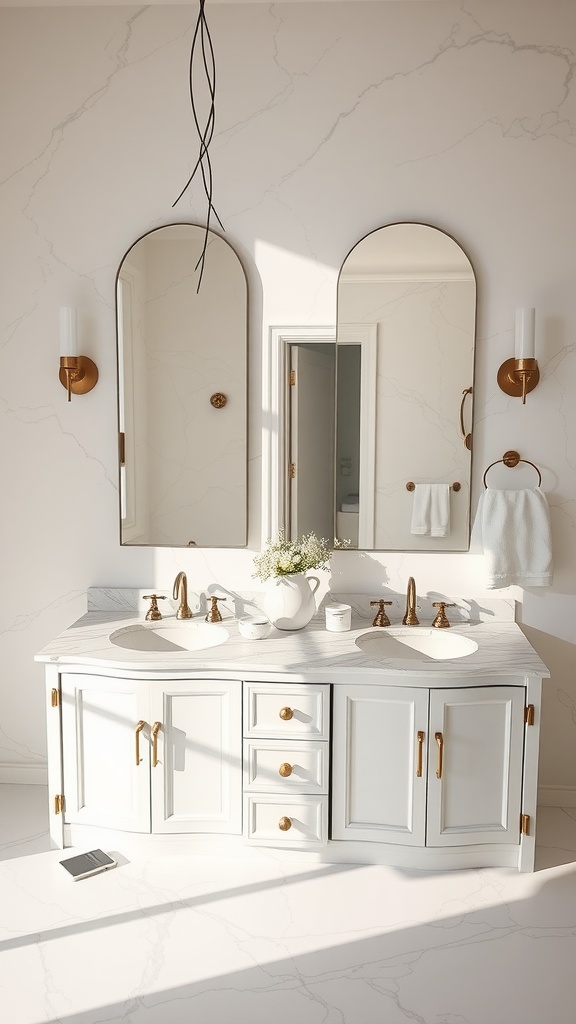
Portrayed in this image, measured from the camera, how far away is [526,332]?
2834 millimetres

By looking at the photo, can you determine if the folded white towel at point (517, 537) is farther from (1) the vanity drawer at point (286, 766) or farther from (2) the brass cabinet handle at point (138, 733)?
(2) the brass cabinet handle at point (138, 733)

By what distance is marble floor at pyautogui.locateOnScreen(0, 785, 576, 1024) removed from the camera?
2.05 meters

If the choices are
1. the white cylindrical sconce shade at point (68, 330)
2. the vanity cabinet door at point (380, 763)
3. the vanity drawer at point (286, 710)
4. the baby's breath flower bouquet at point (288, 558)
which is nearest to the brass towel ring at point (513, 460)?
the baby's breath flower bouquet at point (288, 558)

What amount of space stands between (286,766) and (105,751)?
1.95ft

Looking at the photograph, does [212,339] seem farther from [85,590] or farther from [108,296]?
[85,590]

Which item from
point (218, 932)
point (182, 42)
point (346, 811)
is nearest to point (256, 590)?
point (346, 811)

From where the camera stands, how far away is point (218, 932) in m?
2.32

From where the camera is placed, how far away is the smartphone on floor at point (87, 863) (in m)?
2.60

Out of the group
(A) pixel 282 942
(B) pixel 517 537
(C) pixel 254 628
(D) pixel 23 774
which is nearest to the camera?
(A) pixel 282 942

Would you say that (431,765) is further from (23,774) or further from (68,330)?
(68,330)

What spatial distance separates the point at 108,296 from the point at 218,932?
7.03ft

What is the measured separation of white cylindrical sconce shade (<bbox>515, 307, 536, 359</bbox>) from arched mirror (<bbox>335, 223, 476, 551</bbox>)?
167 mm

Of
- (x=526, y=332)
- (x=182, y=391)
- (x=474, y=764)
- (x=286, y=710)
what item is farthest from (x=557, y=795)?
(x=182, y=391)

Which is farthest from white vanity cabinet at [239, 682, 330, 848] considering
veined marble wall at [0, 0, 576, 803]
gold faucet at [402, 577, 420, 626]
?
veined marble wall at [0, 0, 576, 803]
